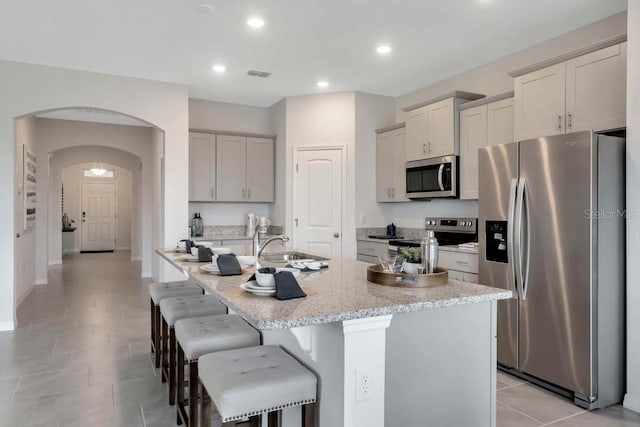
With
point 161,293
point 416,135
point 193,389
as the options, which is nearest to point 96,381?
point 161,293

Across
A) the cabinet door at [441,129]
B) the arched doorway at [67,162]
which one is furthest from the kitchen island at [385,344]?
the arched doorway at [67,162]

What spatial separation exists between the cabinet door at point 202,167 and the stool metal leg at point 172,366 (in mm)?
3175

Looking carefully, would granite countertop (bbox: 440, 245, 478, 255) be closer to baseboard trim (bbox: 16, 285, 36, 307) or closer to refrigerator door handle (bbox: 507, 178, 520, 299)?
refrigerator door handle (bbox: 507, 178, 520, 299)

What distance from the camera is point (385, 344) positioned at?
1.72m

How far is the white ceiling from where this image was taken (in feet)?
10.6

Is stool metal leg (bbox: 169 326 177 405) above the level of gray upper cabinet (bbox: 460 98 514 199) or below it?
below

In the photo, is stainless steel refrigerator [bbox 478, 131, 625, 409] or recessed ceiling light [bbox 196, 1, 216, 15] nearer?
stainless steel refrigerator [bbox 478, 131, 625, 409]

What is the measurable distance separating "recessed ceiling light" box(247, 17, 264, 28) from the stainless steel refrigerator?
7.15 feet

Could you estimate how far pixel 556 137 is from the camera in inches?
113

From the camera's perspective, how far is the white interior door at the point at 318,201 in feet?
18.4

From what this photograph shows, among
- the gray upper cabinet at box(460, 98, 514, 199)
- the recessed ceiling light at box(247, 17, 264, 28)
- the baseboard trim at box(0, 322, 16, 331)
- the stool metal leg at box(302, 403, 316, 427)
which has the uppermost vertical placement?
the recessed ceiling light at box(247, 17, 264, 28)

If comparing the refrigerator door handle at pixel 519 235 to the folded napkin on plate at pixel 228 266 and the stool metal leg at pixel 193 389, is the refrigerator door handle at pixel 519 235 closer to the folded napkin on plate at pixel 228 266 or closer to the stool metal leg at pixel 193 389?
the folded napkin on plate at pixel 228 266

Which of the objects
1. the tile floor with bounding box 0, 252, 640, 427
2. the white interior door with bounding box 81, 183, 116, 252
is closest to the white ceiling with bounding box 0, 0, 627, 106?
the tile floor with bounding box 0, 252, 640, 427

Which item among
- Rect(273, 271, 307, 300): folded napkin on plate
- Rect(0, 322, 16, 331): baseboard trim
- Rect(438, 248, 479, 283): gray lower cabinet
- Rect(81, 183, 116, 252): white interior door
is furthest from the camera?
Rect(81, 183, 116, 252): white interior door
